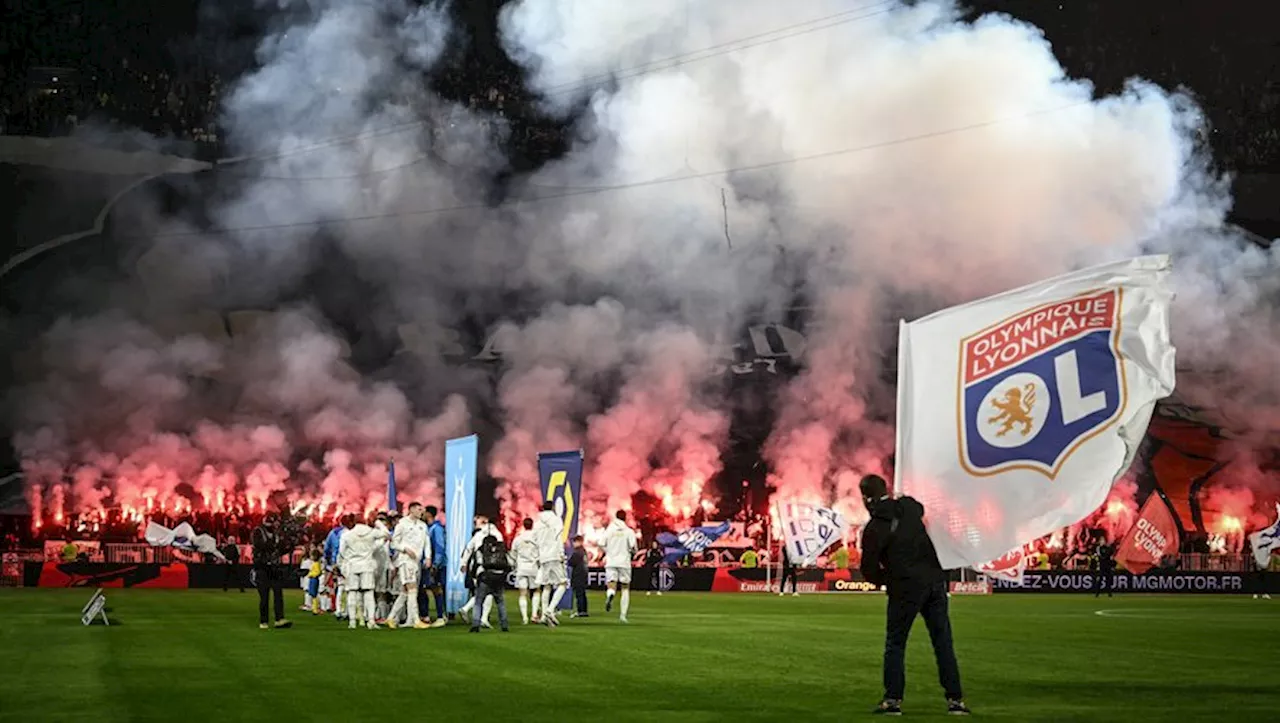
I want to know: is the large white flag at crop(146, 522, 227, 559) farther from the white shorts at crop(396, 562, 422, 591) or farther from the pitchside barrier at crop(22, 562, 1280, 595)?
the white shorts at crop(396, 562, 422, 591)

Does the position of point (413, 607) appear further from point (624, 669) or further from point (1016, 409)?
point (1016, 409)

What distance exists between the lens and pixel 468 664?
19.9 m

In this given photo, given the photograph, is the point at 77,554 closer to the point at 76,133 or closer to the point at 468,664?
the point at 76,133

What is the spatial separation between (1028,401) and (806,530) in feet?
131

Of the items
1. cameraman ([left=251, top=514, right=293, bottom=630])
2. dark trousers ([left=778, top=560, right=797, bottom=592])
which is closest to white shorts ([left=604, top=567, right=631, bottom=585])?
cameraman ([left=251, top=514, right=293, bottom=630])

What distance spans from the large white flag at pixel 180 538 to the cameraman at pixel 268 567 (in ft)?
102

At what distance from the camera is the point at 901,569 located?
1385cm

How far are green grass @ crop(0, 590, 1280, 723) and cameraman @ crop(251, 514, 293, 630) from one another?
0.61 meters

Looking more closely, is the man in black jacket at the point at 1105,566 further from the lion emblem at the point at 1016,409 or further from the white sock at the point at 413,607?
the lion emblem at the point at 1016,409

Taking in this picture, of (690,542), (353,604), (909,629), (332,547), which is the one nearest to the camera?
(909,629)

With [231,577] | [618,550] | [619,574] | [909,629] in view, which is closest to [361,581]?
[619,574]

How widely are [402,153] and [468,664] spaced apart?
52249 mm

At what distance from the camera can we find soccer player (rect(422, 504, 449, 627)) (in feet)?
101

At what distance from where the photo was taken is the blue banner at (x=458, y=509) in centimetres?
2909
